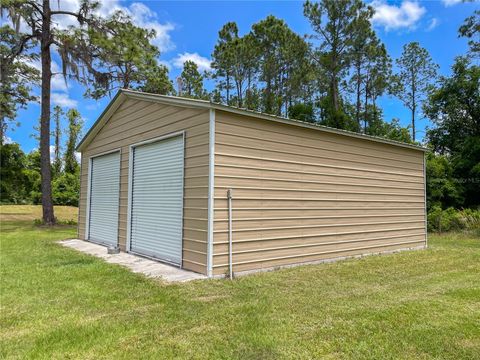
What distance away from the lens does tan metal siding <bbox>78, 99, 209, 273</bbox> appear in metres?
5.41

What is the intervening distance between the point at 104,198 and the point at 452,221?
1121 cm

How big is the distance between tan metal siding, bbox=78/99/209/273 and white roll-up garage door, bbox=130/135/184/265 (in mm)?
234

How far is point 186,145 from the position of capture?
5.86 metres

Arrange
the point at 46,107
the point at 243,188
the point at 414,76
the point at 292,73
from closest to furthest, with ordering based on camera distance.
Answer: the point at 243,188, the point at 46,107, the point at 292,73, the point at 414,76

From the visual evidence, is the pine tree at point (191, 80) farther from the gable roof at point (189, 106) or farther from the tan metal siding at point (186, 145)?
the tan metal siding at point (186, 145)

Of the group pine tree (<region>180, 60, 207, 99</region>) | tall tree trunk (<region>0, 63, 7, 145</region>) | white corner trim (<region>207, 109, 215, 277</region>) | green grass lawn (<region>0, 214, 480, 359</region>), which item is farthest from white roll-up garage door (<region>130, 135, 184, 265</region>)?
pine tree (<region>180, 60, 207, 99</region>)

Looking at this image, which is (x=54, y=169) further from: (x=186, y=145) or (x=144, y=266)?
(x=186, y=145)

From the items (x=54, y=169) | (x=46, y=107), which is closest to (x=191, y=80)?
(x=46, y=107)

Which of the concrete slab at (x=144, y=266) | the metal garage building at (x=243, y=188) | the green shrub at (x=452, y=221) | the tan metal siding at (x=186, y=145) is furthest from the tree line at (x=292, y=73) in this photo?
the concrete slab at (x=144, y=266)

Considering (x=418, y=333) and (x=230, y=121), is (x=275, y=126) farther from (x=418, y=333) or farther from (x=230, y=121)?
(x=418, y=333)

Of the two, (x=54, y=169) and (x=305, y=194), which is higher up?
(x=54, y=169)

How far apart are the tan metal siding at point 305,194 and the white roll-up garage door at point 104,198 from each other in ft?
11.4

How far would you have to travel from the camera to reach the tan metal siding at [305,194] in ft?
18.0

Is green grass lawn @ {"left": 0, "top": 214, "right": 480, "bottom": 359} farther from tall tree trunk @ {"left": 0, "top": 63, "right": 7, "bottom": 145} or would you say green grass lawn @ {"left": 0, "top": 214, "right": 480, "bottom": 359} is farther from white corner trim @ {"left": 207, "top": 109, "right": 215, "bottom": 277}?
tall tree trunk @ {"left": 0, "top": 63, "right": 7, "bottom": 145}
